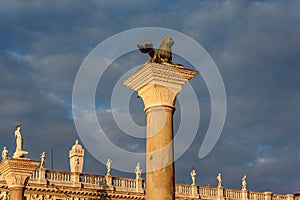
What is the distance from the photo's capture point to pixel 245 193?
6788 cm

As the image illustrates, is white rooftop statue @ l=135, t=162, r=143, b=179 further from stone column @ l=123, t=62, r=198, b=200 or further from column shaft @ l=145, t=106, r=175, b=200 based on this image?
column shaft @ l=145, t=106, r=175, b=200

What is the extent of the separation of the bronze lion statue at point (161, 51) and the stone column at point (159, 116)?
259 millimetres

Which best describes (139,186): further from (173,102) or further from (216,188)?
(173,102)

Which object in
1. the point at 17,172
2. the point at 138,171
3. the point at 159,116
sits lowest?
the point at 17,172

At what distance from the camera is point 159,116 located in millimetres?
17781

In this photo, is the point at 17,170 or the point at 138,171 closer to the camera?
the point at 17,170

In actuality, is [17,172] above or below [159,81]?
below

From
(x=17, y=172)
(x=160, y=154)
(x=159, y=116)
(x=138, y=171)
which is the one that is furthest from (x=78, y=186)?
(x=160, y=154)

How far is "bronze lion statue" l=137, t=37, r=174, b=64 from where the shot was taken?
17.7m

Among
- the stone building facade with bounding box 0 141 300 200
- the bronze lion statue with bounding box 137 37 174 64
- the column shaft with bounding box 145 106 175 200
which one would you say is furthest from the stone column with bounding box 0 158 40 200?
the stone building facade with bounding box 0 141 300 200

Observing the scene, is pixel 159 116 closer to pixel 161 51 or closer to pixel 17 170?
pixel 161 51

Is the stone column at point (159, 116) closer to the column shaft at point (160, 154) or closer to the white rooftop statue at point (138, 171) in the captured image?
the column shaft at point (160, 154)

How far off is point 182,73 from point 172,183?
3.03m

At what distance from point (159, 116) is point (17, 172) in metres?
9.10
